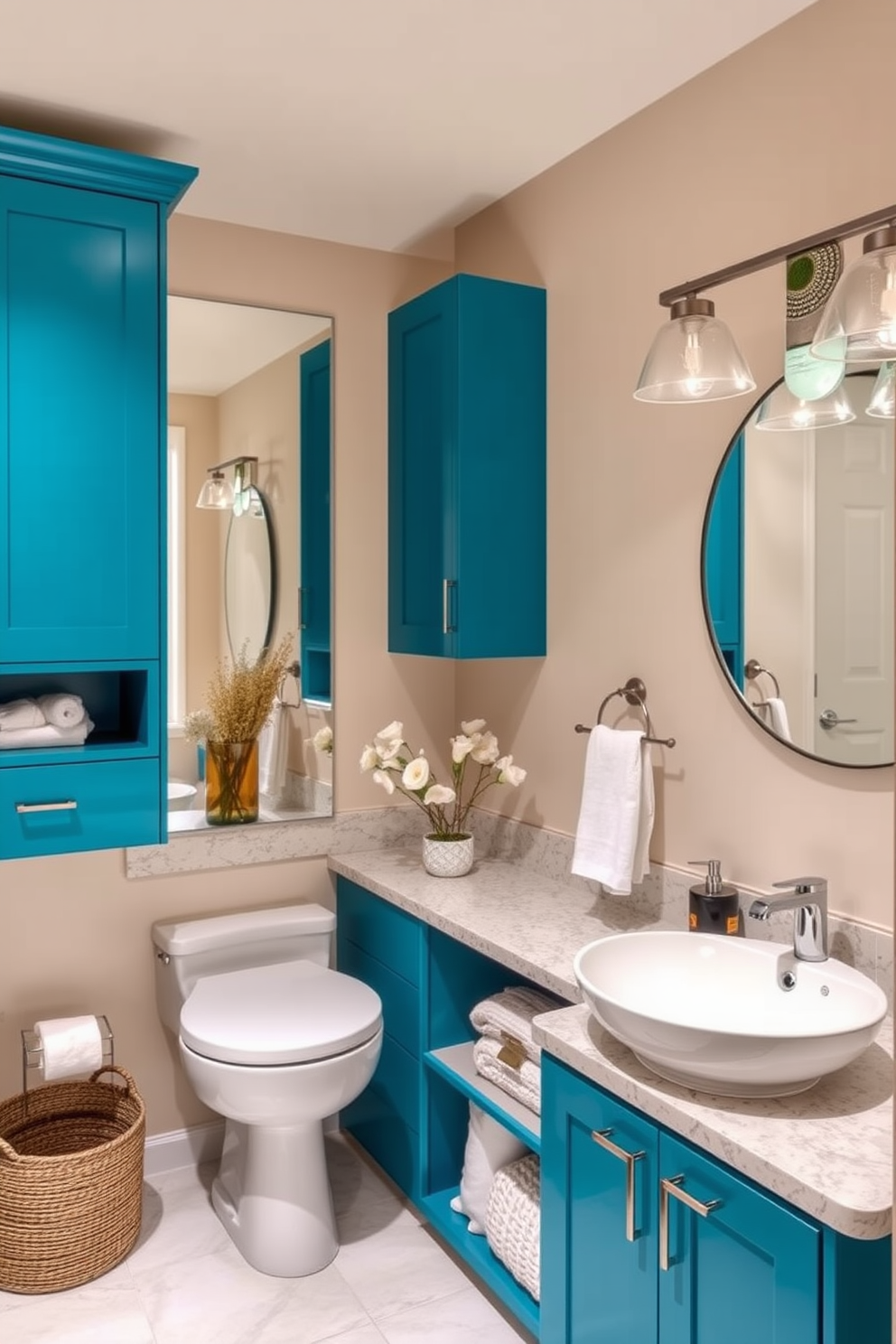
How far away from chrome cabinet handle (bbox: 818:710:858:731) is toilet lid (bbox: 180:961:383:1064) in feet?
3.87

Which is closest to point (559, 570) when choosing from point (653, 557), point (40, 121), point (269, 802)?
point (653, 557)

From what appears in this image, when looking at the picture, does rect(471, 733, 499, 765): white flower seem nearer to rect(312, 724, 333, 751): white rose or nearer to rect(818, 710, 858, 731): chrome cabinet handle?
rect(312, 724, 333, 751): white rose

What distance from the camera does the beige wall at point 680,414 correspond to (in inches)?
74.6

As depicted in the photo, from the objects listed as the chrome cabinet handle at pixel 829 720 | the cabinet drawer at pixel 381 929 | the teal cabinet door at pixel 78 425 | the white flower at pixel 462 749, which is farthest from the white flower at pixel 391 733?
the chrome cabinet handle at pixel 829 720

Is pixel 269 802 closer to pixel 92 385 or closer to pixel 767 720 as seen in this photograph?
pixel 92 385

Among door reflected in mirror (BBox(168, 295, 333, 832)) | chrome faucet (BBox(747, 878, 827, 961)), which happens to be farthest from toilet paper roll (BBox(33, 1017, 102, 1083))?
chrome faucet (BBox(747, 878, 827, 961))

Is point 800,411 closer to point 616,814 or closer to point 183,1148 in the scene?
point 616,814

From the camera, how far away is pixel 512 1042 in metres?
2.29

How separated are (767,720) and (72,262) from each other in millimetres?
1743

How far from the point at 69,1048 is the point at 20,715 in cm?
76

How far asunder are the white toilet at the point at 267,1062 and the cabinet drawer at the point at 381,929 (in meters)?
0.12

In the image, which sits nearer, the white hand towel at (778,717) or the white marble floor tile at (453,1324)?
the white hand towel at (778,717)

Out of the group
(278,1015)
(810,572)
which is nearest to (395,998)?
(278,1015)

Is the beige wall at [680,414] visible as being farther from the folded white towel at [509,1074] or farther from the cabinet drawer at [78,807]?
the cabinet drawer at [78,807]
